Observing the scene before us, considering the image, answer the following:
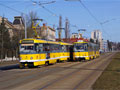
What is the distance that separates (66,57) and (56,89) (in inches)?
1039

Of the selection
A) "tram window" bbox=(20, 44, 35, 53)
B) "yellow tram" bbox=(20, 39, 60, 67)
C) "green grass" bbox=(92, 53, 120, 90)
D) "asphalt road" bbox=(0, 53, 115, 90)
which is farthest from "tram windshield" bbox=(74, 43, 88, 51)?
"green grass" bbox=(92, 53, 120, 90)

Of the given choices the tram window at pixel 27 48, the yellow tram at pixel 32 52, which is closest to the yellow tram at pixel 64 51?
the yellow tram at pixel 32 52

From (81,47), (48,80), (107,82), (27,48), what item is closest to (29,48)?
(27,48)

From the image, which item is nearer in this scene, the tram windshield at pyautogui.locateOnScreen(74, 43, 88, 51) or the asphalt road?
the asphalt road

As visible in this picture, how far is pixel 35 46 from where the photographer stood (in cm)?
2388

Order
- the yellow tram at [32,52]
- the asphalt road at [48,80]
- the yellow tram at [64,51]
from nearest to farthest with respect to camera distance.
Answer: the asphalt road at [48,80] < the yellow tram at [32,52] < the yellow tram at [64,51]

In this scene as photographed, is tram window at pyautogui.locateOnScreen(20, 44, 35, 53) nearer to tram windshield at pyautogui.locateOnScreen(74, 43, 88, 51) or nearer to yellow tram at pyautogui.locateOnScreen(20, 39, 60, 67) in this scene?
yellow tram at pyautogui.locateOnScreen(20, 39, 60, 67)

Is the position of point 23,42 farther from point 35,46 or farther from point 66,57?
point 66,57

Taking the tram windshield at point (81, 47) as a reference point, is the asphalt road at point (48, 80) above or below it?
below

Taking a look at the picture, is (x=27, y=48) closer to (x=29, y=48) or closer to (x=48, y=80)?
(x=29, y=48)

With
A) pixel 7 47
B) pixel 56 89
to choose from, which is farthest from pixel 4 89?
pixel 7 47

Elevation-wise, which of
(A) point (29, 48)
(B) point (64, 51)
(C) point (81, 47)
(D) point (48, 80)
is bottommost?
(D) point (48, 80)

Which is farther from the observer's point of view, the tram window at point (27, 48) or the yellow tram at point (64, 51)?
the yellow tram at point (64, 51)

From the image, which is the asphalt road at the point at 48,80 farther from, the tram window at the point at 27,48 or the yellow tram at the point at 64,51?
the yellow tram at the point at 64,51
